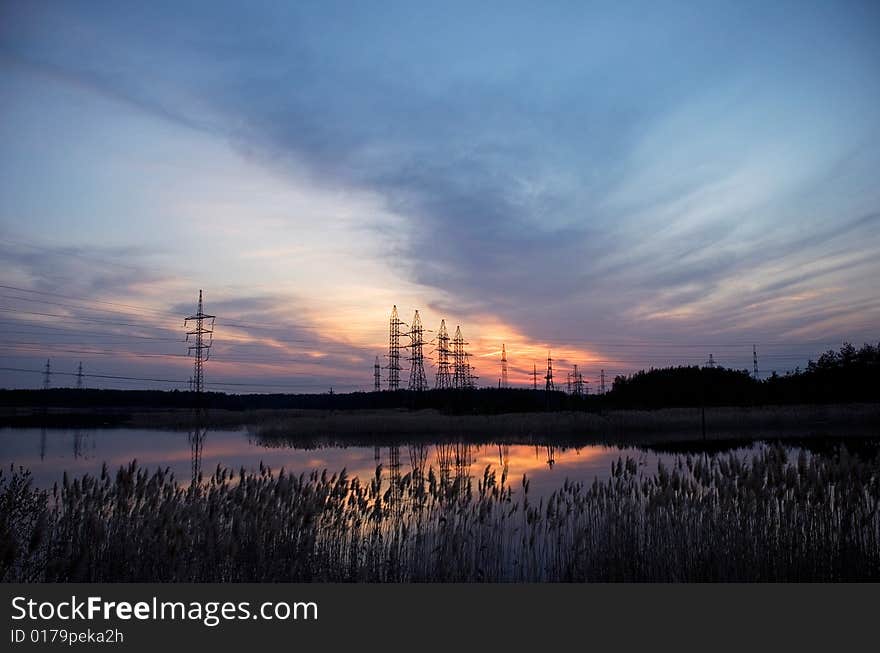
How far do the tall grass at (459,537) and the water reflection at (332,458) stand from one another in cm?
826

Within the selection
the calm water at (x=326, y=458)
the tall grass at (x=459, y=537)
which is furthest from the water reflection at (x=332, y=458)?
the tall grass at (x=459, y=537)

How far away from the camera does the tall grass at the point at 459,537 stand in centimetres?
864

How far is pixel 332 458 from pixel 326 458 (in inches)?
12.8

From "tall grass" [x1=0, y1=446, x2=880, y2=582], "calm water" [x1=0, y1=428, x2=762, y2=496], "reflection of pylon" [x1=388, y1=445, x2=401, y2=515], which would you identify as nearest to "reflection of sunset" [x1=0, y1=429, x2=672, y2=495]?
"calm water" [x1=0, y1=428, x2=762, y2=496]

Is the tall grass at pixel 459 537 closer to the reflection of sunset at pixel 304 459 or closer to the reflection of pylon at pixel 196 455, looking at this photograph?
the reflection of sunset at pixel 304 459

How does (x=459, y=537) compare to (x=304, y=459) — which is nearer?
(x=459, y=537)

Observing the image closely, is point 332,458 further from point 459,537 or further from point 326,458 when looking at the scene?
point 459,537

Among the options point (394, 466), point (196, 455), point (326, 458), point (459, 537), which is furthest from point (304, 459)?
point (459, 537)

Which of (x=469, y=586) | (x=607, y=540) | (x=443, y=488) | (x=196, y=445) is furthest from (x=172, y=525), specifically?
(x=196, y=445)

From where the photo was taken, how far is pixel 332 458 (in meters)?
30.2

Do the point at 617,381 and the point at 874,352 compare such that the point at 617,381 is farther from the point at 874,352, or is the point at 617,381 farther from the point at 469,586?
the point at 469,586

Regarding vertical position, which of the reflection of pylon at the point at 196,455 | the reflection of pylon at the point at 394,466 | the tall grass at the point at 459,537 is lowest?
the reflection of pylon at the point at 196,455

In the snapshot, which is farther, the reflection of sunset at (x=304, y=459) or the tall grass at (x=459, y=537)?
the reflection of sunset at (x=304, y=459)

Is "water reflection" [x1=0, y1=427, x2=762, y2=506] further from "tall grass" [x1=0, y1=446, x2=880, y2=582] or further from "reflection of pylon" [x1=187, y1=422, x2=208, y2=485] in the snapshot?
"tall grass" [x1=0, y1=446, x2=880, y2=582]
